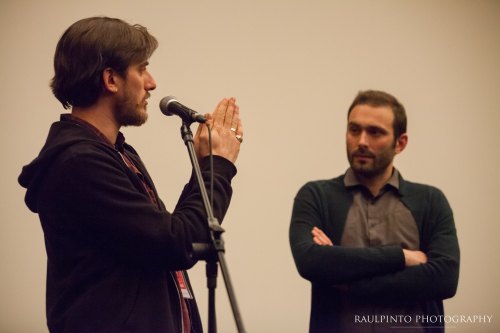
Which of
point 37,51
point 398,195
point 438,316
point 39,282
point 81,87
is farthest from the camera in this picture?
point 37,51

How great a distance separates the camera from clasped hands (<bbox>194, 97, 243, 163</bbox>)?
173cm

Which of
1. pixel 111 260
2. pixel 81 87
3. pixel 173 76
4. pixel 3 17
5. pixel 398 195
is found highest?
pixel 3 17

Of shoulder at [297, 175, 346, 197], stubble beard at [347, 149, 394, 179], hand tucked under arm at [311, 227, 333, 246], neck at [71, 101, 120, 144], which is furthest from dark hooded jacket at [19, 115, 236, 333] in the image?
stubble beard at [347, 149, 394, 179]

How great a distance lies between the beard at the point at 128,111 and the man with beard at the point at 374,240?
78 cm

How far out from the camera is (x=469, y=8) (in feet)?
13.2

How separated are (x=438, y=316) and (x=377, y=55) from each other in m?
2.01

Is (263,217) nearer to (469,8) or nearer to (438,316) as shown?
(438,316)

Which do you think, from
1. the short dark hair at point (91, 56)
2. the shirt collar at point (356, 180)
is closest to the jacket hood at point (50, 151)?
the short dark hair at point (91, 56)

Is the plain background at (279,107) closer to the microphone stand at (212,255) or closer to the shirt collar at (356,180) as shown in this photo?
the shirt collar at (356,180)

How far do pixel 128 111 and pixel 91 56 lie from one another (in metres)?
0.17

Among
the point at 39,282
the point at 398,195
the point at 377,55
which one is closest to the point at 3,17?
the point at 39,282

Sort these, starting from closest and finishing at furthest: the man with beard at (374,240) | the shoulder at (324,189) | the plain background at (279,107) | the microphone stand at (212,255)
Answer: the microphone stand at (212,255) → the man with beard at (374,240) → the shoulder at (324,189) → the plain background at (279,107)

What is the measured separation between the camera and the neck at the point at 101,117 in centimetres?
175

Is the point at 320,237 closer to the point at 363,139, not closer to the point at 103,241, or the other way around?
the point at 363,139
